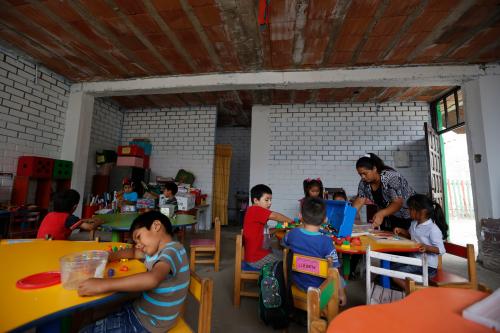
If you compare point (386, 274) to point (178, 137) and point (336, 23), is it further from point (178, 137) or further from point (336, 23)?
point (178, 137)

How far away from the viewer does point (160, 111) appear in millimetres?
7164

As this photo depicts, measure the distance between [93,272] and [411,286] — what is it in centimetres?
143

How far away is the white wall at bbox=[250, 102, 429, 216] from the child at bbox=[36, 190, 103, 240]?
4.27 metres

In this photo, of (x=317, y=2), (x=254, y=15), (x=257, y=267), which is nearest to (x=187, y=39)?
(x=254, y=15)

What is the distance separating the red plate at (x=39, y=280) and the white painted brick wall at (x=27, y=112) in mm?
4454

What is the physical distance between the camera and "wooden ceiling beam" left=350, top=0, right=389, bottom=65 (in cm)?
306

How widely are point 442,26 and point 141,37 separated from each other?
14.2 feet

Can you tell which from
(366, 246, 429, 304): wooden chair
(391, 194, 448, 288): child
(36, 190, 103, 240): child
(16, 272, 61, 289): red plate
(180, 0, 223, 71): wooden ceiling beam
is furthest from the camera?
(180, 0, 223, 71): wooden ceiling beam

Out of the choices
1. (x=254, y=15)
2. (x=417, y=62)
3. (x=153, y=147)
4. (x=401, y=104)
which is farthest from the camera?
(x=153, y=147)

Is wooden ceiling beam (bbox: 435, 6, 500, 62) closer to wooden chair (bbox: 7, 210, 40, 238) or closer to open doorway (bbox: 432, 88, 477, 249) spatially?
open doorway (bbox: 432, 88, 477, 249)

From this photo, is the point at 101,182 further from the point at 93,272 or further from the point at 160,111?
the point at 93,272

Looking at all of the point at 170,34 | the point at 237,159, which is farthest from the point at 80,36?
the point at 237,159

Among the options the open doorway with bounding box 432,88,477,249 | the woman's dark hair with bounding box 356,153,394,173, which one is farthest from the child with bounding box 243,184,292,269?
the open doorway with bounding box 432,88,477,249

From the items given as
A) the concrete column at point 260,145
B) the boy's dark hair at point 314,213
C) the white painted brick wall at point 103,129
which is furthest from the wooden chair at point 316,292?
the white painted brick wall at point 103,129
